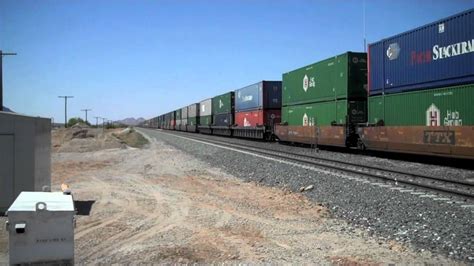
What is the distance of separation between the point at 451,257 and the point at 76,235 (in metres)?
5.04

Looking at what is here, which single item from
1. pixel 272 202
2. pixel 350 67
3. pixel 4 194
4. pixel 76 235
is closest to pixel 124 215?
pixel 76 235

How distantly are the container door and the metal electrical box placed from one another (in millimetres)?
4912

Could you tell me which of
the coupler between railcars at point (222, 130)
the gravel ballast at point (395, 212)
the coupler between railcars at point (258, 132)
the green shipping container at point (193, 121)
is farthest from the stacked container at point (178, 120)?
the gravel ballast at point (395, 212)

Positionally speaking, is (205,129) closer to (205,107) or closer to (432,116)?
(205,107)

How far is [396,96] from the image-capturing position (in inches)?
697

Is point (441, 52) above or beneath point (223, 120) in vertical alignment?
above

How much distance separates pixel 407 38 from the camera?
17203 millimetres

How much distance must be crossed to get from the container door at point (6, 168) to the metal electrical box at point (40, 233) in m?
4.91

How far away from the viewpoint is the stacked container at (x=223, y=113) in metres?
45.2

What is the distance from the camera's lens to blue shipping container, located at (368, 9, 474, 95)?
14.3 m

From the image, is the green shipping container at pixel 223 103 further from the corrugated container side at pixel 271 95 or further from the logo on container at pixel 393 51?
the logo on container at pixel 393 51

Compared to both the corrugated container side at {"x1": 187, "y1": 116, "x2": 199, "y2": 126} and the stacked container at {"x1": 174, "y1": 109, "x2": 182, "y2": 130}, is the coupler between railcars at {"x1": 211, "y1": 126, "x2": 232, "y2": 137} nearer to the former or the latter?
the corrugated container side at {"x1": 187, "y1": 116, "x2": 199, "y2": 126}

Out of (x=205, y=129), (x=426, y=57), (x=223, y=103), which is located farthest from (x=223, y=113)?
(x=426, y=57)

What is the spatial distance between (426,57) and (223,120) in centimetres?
3345
